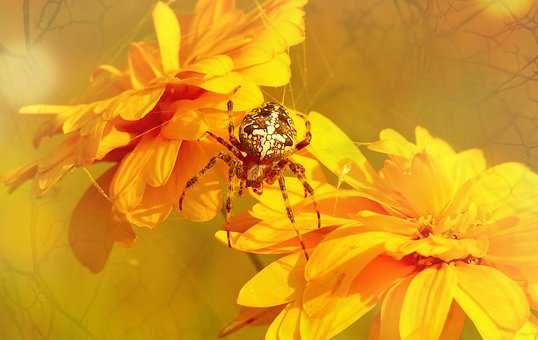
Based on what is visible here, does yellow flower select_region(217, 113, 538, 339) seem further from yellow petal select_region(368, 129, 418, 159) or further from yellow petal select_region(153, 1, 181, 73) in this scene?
yellow petal select_region(153, 1, 181, 73)

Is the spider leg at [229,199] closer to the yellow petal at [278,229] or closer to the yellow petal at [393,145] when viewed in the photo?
the yellow petal at [278,229]

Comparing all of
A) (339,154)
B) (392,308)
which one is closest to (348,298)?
(392,308)

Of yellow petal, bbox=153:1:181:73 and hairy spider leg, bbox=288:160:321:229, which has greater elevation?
yellow petal, bbox=153:1:181:73

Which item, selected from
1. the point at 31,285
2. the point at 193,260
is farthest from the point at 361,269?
the point at 31,285

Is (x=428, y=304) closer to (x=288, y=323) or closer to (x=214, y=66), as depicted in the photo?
(x=288, y=323)

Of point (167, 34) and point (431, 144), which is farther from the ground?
point (167, 34)

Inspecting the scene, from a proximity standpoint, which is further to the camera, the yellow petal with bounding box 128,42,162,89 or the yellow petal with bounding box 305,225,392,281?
the yellow petal with bounding box 128,42,162,89

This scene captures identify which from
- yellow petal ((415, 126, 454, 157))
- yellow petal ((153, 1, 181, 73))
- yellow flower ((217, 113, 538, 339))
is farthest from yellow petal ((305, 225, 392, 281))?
yellow petal ((153, 1, 181, 73))

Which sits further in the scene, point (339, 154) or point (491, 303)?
point (339, 154)

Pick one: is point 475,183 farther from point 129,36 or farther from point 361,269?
point 129,36
